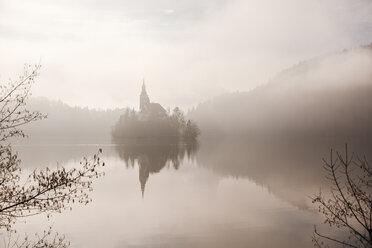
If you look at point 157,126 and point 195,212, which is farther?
point 157,126

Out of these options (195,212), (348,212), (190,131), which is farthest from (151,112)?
(348,212)

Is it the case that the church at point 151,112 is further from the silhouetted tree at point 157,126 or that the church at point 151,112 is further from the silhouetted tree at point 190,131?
the silhouetted tree at point 190,131

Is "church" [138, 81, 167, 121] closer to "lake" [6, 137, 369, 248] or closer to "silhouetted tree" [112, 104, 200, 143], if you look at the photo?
"silhouetted tree" [112, 104, 200, 143]

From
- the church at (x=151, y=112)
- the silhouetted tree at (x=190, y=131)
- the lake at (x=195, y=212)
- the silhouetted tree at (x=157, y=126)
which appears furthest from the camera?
the church at (x=151, y=112)

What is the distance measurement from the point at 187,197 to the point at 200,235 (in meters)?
14.9

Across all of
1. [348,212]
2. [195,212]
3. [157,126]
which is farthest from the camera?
[157,126]

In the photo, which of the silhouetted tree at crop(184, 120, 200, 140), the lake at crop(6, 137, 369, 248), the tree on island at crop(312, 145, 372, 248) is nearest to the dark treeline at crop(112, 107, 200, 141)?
the silhouetted tree at crop(184, 120, 200, 140)

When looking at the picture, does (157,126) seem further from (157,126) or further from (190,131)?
(190,131)

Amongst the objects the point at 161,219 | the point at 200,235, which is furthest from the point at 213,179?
the point at 200,235

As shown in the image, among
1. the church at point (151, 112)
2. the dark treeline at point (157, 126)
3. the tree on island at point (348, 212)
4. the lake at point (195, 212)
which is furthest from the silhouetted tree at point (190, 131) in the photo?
the tree on island at point (348, 212)

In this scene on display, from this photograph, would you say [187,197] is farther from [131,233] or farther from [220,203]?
[131,233]

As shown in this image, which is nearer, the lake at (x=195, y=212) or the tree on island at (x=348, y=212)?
the tree on island at (x=348, y=212)

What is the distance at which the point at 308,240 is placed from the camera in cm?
2320

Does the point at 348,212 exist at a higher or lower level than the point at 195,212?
higher
